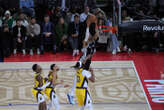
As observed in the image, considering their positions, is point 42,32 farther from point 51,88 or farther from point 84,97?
point 84,97

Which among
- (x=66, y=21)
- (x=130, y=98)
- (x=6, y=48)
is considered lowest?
(x=130, y=98)

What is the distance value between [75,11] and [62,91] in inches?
220

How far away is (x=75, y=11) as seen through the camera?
16500 millimetres

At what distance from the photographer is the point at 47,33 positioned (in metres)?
15.5

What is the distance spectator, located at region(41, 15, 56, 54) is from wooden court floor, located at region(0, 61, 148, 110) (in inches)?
58.7

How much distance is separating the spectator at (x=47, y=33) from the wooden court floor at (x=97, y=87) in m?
1.49

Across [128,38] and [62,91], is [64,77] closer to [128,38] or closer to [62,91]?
[62,91]

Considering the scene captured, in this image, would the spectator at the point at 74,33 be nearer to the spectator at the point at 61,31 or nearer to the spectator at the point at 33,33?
the spectator at the point at 61,31

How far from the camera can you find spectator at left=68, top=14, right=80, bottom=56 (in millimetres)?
15352

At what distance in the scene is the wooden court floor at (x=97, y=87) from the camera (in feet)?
35.3

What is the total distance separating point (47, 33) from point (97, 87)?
173 inches

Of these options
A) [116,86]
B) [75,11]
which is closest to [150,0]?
[75,11]

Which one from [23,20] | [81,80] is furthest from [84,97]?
[23,20]

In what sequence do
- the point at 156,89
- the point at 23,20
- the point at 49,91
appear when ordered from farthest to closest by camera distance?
the point at 23,20 < the point at 156,89 < the point at 49,91
